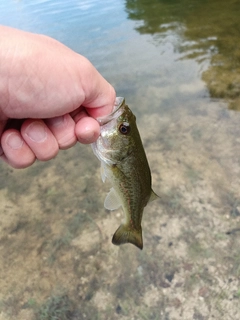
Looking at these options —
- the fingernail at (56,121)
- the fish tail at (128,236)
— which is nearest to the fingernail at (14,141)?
the fingernail at (56,121)

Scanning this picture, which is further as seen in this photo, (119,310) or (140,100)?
(140,100)

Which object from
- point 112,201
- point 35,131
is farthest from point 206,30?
point 35,131

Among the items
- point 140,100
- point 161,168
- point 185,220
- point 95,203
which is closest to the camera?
point 185,220

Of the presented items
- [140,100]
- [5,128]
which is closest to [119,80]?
[140,100]

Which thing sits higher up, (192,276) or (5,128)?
(5,128)

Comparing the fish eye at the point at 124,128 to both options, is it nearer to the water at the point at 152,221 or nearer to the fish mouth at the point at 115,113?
the fish mouth at the point at 115,113

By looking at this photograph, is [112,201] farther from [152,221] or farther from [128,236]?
[152,221]

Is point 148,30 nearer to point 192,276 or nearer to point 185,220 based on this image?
point 185,220
